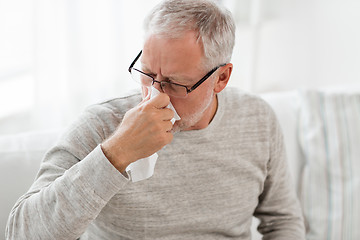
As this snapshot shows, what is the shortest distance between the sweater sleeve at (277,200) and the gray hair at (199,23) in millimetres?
409

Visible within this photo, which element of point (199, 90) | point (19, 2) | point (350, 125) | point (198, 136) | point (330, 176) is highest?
point (19, 2)

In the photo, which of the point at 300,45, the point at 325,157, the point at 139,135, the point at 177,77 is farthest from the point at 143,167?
the point at 300,45

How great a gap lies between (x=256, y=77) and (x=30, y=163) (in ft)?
5.35

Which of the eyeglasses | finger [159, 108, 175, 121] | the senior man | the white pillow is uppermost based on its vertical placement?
the eyeglasses

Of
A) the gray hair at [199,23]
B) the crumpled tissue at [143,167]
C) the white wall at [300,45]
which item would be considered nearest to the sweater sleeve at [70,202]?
the crumpled tissue at [143,167]

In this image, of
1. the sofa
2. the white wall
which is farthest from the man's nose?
the white wall

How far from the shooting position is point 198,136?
1401mm

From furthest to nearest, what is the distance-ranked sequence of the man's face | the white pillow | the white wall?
the white wall, the white pillow, the man's face

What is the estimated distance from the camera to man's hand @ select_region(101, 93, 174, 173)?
108 cm

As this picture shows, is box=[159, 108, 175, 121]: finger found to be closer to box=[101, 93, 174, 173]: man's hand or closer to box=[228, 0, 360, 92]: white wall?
box=[101, 93, 174, 173]: man's hand

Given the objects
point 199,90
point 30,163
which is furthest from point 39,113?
point 199,90

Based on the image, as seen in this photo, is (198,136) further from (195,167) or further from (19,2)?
(19,2)

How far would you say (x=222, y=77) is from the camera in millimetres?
1379

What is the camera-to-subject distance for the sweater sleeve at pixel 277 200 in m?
1.55
